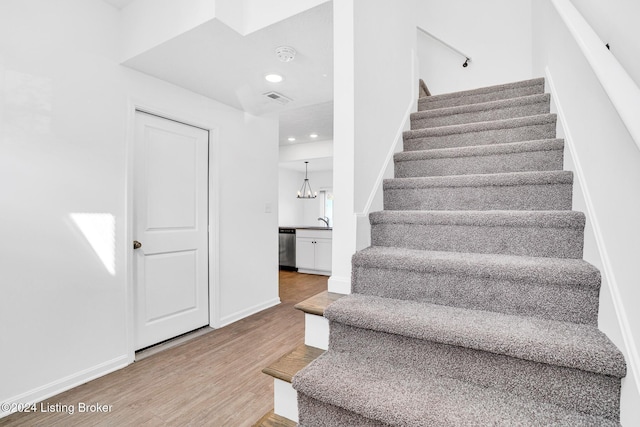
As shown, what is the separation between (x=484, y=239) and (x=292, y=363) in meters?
1.03

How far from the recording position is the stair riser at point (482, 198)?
1534 mm

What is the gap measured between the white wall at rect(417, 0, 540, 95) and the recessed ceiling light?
238 centimetres

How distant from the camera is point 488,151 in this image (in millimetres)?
1892

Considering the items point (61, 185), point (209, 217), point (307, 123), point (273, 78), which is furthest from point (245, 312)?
point (307, 123)

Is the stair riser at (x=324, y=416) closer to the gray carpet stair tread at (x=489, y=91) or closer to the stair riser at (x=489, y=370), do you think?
the stair riser at (x=489, y=370)

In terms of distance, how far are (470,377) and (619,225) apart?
2.16ft

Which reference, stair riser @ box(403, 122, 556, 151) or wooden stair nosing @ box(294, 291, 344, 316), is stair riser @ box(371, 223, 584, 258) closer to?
wooden stair nosing @ box(294, 291, 344, 316)

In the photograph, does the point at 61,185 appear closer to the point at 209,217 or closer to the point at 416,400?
the point at 209,217

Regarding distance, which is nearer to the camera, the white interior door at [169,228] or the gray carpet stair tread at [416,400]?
the gray carpet stair tread at [416,400]

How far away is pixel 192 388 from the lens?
205 centimetres

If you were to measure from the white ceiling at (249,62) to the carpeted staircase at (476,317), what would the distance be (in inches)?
45.0

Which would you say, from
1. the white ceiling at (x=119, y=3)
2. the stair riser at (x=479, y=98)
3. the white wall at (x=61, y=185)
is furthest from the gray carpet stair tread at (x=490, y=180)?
the white ceiling at (x=119, y=3)

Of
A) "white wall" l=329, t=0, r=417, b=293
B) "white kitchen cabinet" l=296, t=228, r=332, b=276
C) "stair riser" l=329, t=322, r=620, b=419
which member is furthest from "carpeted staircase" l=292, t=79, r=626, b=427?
"white kitchen cabinet" l=296, t=228, r=332, b=276

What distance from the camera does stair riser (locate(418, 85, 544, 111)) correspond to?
244cm
